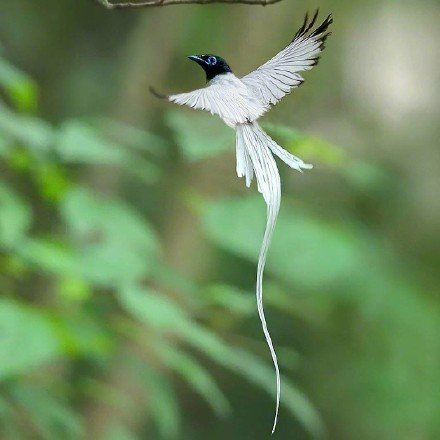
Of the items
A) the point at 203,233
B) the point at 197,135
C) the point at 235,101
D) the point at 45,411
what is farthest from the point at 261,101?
the point at 203,233

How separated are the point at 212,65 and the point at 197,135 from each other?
0.40m

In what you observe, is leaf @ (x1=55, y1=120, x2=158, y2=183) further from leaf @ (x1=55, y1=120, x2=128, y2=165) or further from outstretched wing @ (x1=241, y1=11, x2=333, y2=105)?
outstretched wing @ (x1=241, y1=11, x2=333, y2=105)

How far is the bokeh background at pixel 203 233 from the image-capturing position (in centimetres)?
86

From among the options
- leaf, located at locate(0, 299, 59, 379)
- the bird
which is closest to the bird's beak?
the bird

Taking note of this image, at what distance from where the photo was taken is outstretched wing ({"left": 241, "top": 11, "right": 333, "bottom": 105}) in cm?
32

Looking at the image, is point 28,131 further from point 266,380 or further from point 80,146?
point 266,380

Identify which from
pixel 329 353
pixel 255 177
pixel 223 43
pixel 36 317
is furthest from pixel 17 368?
pixel 329 353

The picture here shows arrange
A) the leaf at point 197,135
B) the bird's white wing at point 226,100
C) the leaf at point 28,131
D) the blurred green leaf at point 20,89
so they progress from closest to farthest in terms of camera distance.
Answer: the bird's white wing at point 226,100, the leaf at point 197,135, the leaf at point 28,131, the blurred green leaf at point 20,89

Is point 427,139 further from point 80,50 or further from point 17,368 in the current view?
point 17,368

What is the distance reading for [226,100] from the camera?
302mm

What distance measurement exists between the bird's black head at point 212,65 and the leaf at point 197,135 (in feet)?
0.80

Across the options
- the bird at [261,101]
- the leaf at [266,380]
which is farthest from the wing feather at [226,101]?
the leaf at [266,380]

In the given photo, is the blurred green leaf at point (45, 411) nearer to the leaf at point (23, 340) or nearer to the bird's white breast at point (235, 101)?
the leaf at point (23, 340)

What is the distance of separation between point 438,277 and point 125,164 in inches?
44.3
